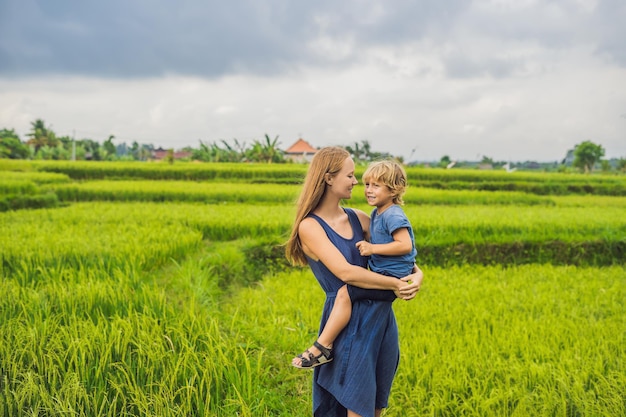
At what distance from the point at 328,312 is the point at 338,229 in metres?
0.31

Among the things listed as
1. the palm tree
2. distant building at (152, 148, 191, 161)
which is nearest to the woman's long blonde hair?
the palm tree

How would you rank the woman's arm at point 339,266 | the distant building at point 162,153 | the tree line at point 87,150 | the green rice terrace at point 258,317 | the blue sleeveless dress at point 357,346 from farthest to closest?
the distant building at point 162,153, the tree line at point 87,150, the green rice terrace at point 258,317, the blue sleeveless dress at point 357,346, the woman's arm at point 339,266

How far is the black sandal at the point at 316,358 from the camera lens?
6.15ft

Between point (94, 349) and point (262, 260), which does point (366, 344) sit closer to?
point (94, 349)

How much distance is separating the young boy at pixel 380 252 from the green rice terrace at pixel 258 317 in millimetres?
516

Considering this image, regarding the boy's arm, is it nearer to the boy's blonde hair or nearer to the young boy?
the young boy

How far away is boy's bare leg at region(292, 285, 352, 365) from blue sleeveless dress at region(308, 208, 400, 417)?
5 cm

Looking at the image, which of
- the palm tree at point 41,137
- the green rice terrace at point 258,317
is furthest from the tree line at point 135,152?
the green rice terrace at point 258,317

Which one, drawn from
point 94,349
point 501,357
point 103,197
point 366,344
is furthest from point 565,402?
point 103,197

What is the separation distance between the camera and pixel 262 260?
6.95 meters

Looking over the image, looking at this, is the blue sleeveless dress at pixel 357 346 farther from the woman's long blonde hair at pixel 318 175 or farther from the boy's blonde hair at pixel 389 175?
the boy's blonde hair at pixel 389 175

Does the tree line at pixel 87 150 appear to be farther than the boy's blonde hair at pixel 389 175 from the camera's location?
Yes

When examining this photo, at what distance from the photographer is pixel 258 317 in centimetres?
430

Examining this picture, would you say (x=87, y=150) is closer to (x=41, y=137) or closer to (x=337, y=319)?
(x=41, y=137)
